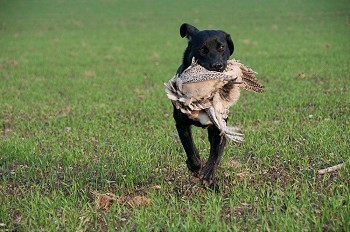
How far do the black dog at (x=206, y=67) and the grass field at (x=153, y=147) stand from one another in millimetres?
215

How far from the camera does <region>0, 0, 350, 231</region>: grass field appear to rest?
4457 mm

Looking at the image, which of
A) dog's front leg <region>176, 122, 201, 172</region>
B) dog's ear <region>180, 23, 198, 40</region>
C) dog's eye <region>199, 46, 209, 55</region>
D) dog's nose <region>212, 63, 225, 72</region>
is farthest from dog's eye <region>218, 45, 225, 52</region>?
dog's front leg <region>176, 122, 201, 172</region>

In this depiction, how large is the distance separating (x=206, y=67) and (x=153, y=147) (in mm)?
1933

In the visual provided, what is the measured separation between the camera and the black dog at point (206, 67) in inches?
209

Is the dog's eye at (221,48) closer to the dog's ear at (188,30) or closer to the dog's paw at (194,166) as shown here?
the dog's ear at (188,30)

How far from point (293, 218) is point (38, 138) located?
476 cm

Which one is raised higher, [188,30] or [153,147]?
[188,30]

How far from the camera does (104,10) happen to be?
142 feet

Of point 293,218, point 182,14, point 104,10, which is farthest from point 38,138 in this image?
point 104,10

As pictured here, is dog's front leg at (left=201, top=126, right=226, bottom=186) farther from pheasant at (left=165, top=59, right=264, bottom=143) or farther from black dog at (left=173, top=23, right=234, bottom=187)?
pheasant at (left=165, top=59, right=264, bottom=143)

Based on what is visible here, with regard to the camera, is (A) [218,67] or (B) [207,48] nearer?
(A) [218,67]

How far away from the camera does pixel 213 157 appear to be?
17.5 feet

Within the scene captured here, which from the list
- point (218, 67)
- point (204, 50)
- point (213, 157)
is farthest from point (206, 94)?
point (204, 50)

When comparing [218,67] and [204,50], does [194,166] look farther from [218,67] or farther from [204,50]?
[204,50]
